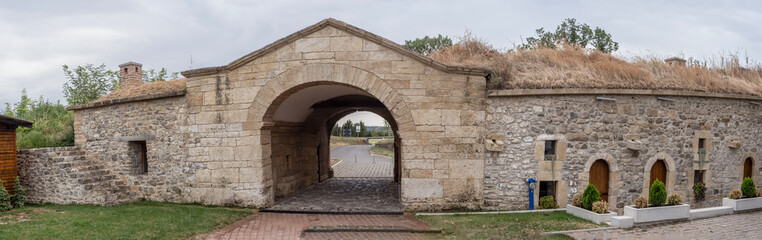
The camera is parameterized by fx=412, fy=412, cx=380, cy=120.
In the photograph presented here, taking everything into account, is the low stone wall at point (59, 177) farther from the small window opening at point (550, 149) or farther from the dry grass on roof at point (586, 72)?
the small window opening at point (550, 149)

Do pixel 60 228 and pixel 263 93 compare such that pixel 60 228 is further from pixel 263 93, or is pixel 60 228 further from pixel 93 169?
pixel 263 93

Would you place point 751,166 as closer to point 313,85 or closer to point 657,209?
point 657,209

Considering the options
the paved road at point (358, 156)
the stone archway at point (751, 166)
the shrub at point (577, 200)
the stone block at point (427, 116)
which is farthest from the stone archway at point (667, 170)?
the paved road at point (358, 156)

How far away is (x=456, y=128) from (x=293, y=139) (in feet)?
19.5

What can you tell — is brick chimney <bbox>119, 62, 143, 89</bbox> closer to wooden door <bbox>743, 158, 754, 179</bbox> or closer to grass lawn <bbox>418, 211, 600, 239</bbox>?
grass lawn <bbox>418, 211, 600, 239</bbox>

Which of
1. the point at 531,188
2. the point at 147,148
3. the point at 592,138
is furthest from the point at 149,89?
the point at 592,138

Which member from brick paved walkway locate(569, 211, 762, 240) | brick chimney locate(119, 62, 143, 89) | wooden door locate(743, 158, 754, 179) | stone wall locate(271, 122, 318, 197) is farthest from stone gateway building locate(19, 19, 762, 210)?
brick chimney locate(119, 62, 143, 89)

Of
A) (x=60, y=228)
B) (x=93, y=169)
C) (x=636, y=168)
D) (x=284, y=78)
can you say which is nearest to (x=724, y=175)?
(x=636, y=168)

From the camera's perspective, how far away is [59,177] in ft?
34.4

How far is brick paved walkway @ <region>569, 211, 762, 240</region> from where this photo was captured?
7688 mm

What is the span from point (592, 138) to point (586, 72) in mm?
1887

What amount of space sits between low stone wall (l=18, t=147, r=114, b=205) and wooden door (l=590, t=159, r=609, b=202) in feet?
40.0

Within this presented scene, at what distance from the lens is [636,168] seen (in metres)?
10.3

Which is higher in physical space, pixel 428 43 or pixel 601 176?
pixel 428 43
